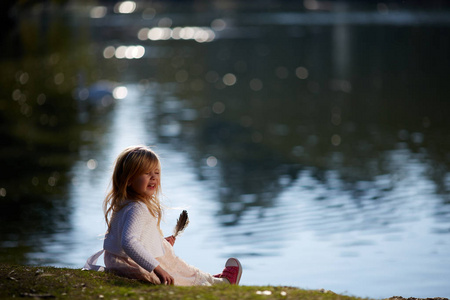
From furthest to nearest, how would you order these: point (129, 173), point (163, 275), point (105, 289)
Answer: point (129, 173) → point (163, 275) → point (105, 289)

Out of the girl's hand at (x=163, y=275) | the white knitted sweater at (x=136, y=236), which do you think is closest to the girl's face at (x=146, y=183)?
the white knitted sweater at (x=136, y=236)

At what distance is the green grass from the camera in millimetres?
4789

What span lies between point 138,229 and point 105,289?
18.5 inches

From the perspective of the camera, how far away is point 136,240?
512cm

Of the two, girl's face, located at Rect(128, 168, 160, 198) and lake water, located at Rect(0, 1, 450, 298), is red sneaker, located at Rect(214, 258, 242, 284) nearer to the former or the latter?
lake water, located at Rect(0, 1, 450, 298)

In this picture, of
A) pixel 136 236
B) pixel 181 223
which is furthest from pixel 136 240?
pixel 181 223

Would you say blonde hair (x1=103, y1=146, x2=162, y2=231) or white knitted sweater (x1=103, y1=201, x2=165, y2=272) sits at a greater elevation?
blonde hair (x1=103, y1=146, x2=162, y2=231)

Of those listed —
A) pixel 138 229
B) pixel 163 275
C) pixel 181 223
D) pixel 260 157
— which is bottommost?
pixel 163 275

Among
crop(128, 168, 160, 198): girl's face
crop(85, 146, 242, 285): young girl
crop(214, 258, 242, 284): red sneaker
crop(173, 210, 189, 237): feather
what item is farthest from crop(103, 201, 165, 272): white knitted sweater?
crop(214, 258, 242, 284): red sneaker

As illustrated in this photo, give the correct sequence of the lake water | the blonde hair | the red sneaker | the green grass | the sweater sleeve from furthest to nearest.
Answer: the lake water → the red sneaker → the blonde hair → the sweater sleeve → the green grass

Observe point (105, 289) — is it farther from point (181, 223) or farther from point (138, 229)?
point (181, 223)

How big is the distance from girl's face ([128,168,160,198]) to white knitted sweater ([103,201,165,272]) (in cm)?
11

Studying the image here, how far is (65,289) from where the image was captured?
496 centimetres

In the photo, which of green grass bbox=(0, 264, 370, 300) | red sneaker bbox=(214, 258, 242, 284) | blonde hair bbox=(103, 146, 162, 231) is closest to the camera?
green grass bbox=(0, 264, 370, 300)
